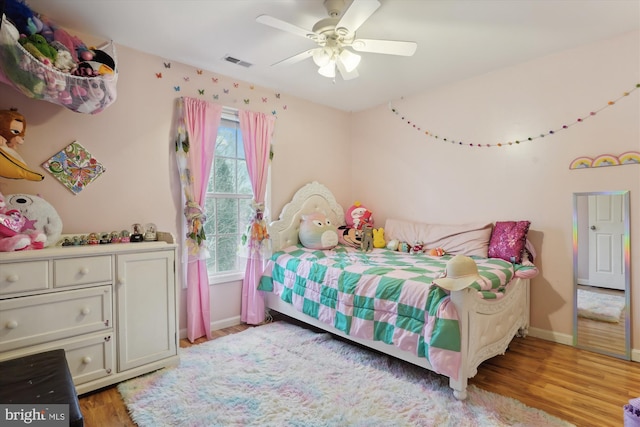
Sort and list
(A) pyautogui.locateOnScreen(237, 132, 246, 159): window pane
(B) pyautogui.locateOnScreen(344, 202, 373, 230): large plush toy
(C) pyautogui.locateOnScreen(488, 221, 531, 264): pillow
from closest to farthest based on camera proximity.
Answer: (C) pyautogui.locateOnScreen(488, 221, 531, 264): pillow, (A) pyautogui.locateOnScreen(237, 132, 246, 159): window pane, (B) pyautogui.locateOnScreen(344, 202, 373, 230): large plush toy

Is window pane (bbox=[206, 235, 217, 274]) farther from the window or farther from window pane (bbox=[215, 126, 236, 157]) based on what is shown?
window pane (bbox=[215, 126, 236, 157])

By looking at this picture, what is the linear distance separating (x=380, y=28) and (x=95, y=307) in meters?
2.60

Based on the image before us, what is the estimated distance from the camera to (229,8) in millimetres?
2078

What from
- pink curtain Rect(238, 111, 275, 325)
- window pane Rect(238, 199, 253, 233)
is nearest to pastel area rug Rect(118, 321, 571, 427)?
pink curtain Rect(238, 111, 275, 325)

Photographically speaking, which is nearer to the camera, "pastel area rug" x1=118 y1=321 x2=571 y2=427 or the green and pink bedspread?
"pastel area rug" x1=118 y1=321 x2=571 y2=427

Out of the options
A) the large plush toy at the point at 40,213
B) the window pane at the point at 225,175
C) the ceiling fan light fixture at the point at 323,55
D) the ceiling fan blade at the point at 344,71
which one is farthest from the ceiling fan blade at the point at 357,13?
the large plush toy at the point at 40,213

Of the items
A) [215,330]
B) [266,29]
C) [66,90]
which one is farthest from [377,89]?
[215,330]

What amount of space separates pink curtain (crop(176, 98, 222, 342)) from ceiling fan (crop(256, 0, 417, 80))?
0.97 meters

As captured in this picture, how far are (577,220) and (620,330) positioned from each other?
34.1 inches

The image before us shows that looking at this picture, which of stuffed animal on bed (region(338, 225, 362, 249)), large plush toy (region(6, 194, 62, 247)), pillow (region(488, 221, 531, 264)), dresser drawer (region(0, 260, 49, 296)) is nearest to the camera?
dresser drawer (region(0, 260, 49, 296))

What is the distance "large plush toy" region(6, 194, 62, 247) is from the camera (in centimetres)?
195

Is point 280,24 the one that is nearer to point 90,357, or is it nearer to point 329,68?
point 329,68

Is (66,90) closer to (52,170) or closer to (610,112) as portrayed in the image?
(52,170)

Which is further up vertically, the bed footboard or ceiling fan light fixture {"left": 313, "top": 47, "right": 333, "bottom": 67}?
ceiling fan light fixture {"left": 313, "top": 47, "right": 333, "bottom": 67}
